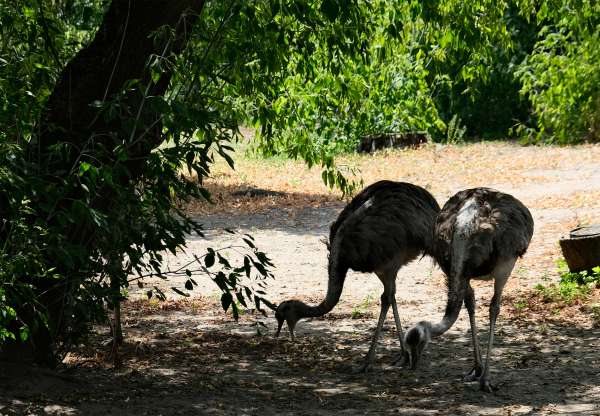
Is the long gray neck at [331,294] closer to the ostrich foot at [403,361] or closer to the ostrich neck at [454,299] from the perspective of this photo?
the ostrich foot at [403,361]

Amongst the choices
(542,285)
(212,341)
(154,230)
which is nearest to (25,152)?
(154,230)

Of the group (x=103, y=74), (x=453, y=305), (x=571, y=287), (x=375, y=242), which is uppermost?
(x=103, y=74)

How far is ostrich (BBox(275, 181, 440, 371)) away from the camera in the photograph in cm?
779

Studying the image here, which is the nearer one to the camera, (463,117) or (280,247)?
(280,247)

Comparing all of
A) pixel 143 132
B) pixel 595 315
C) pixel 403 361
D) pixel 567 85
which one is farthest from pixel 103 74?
pixel 567 85

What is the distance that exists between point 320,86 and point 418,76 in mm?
9339

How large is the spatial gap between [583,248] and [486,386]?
3311mm

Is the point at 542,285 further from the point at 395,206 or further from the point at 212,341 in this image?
the point at 212,341

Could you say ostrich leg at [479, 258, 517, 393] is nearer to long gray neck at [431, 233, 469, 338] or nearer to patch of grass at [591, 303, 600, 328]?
long gray neck at [431, 233, 469, 338]

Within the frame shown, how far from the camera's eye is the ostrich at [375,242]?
779 centimetres

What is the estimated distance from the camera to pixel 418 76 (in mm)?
23141

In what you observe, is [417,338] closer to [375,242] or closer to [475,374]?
[475,374]

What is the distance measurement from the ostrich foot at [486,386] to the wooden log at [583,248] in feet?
10.5

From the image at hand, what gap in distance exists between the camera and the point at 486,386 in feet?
23.0
